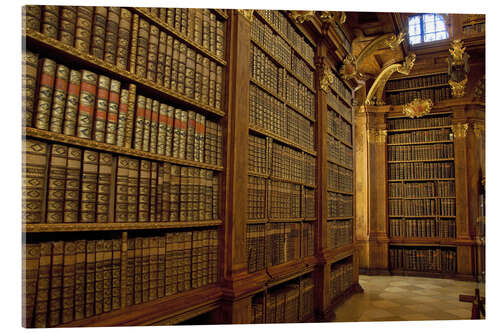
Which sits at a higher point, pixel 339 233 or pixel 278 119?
pixel 278 119

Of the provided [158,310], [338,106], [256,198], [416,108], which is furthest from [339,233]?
[416,108]

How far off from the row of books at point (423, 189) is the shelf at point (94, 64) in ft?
18.1

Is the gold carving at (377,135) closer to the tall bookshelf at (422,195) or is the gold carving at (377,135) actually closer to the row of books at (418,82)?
the tall bookshelf at (422,195)

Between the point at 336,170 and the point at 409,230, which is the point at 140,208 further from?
the point at 409,230

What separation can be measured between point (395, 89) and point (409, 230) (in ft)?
8.53

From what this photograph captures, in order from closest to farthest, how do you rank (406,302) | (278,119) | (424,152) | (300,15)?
(278,119) → (300,15) → (406,302) → (424,152)

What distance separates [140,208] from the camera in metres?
1.63

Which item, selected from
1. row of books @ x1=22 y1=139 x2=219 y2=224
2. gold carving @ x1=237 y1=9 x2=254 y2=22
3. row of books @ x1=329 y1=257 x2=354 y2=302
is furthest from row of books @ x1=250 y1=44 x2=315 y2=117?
row of books @ x1=329 y1=257 x2=354 y2=302

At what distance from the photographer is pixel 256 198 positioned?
2.47 metres

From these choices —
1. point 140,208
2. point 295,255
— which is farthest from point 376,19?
point 140,208

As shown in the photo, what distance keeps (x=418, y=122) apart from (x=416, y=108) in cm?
34

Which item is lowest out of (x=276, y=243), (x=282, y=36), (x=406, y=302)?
(x=406, y=302)

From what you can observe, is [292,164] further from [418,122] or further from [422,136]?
[418,122]

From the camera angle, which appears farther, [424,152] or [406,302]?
[424,152]
